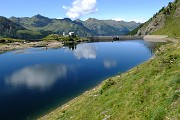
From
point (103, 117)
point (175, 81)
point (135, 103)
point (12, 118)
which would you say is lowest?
point (12, 118)

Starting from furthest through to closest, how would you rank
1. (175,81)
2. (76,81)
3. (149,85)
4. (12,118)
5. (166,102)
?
1. (76,81)
2. (12,118)
3. (149,85)
4. (175,81)
5. (166,102)

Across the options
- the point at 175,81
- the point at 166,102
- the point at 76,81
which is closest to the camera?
A: the point at 166,102

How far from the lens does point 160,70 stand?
116 feet

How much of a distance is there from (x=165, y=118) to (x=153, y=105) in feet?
11.6

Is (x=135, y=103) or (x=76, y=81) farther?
(x=76, y=81)

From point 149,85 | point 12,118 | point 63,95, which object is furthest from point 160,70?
point 63,95

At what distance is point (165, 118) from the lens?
70.0 feet

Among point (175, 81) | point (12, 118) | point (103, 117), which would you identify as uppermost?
point (175, 81)

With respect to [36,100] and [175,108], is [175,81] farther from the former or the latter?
[36,100]

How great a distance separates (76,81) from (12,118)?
35388mm

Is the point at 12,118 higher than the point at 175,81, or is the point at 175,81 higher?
the point at 175,81

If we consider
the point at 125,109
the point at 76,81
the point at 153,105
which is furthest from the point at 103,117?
the point at 76,81

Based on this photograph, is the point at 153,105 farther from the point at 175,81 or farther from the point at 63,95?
the point at 63,95

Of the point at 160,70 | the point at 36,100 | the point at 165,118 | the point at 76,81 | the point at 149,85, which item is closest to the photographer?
the point at 165,118
